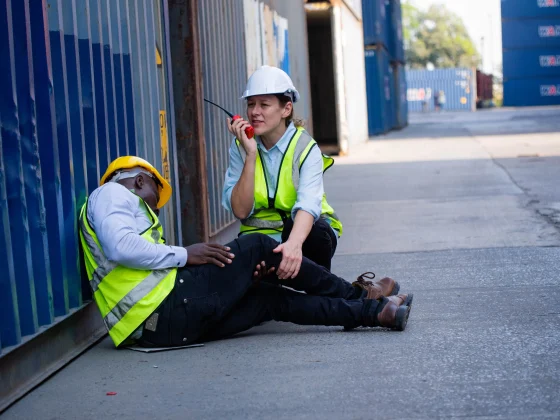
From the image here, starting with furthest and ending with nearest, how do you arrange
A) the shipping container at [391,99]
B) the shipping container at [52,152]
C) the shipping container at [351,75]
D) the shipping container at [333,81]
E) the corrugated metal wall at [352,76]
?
the shipping container at [391,99] → the shipping container at [333,81] → the corrugated metal wall at [352,76] → the shipping container at [351,75] → the shipping container at [52,152]

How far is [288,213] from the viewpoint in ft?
18.1

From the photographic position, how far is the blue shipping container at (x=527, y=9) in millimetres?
56125

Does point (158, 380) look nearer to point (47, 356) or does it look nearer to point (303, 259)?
point (47, 356)

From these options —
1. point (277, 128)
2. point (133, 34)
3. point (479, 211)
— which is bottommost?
point (479, 211)

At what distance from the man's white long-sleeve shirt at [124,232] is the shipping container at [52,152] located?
199 millimetres

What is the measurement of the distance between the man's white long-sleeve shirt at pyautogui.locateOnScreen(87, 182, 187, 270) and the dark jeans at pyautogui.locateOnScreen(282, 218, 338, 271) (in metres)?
0.79

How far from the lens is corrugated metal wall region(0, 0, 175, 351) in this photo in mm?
4277

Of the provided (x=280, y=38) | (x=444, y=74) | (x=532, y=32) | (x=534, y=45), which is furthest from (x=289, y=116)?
(x=444, y=74)

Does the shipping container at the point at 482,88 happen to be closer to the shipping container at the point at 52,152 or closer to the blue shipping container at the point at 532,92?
the blue shipping container at the point at 532,92

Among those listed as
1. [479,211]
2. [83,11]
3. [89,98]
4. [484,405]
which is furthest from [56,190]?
[479,211]

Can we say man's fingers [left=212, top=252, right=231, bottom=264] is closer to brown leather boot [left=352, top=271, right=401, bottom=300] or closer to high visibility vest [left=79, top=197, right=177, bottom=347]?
high visibility vest [left=79, top=197, right=177, bottom=347]

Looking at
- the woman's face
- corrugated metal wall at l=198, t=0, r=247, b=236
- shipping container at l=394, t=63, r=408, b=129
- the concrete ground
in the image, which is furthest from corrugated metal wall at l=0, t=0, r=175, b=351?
shipping container at l=394, t=63, r=408, b=129

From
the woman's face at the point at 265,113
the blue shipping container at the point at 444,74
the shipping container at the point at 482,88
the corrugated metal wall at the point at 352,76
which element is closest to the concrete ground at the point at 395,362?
the woman's face at the point at 265,113

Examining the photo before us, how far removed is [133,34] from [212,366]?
8.19 feet
